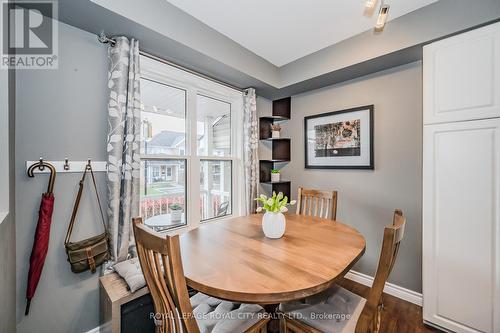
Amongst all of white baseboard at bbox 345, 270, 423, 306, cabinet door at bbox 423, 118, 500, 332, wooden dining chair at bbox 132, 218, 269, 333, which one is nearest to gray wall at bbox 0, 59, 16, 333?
wooden dining chair at bbox 132, 218, 269, 333

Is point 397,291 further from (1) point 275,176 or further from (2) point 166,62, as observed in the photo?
(2) point 166,62

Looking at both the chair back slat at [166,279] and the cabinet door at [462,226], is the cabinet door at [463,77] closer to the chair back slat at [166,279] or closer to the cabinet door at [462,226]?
the cabinet door at [462,226]

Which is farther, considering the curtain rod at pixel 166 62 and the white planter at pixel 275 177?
the white planter at pixel 275 177

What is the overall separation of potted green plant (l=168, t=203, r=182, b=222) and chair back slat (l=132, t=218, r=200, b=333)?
49.5 inches

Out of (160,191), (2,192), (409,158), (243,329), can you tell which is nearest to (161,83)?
(160,191)

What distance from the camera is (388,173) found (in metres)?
2.25

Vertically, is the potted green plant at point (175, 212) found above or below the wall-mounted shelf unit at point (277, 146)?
below

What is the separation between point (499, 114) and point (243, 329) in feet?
6.92

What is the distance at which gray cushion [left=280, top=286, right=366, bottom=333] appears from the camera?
1.11 m

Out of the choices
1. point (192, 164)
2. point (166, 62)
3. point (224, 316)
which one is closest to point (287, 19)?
point (166, 62)

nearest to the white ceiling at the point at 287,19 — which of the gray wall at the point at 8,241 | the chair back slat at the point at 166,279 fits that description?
the gray wall at the point at 8,241

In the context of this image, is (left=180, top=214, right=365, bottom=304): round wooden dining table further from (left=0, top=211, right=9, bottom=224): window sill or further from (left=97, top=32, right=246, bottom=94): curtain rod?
(left=97, top=32, right=246, bottom=94): curtain rod

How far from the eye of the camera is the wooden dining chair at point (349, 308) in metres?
0.93

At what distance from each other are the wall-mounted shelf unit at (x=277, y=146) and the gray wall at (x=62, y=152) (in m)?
1.94
